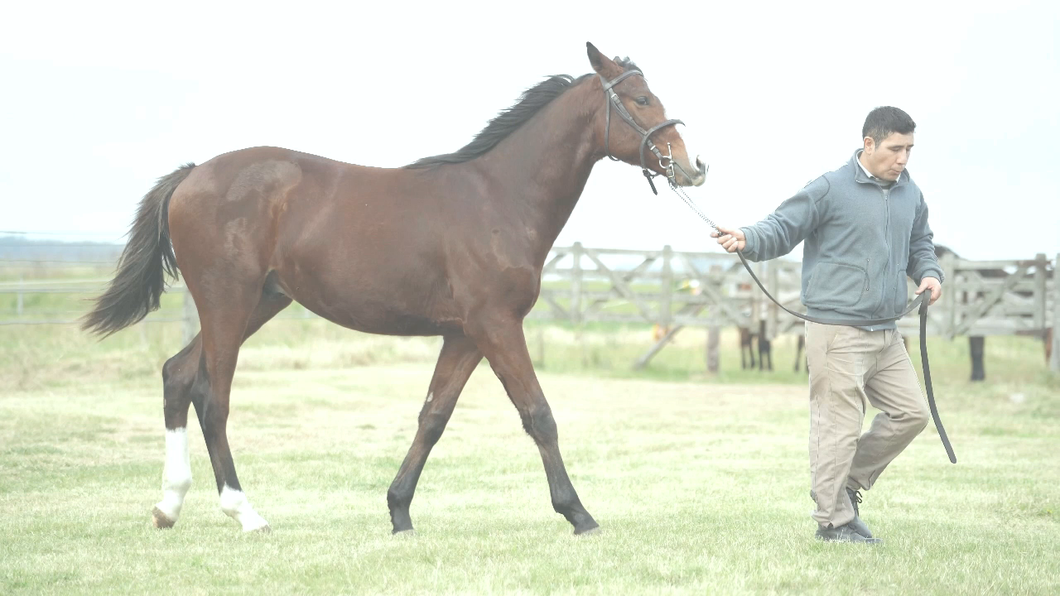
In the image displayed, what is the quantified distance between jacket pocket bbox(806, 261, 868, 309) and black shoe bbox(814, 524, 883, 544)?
1140 mm

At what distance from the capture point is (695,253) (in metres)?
19.5

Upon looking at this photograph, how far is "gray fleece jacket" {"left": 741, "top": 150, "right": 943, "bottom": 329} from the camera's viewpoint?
5.18 meters

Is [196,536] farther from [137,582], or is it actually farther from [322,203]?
[322,203]

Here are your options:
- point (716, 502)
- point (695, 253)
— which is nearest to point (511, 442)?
point (716, 502)

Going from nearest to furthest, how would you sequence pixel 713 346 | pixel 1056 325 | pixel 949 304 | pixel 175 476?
pixel 175 476, pixel 1056 325, pixel 949 304, pixel 713 346

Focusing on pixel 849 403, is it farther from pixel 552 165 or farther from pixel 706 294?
pixel 706 294

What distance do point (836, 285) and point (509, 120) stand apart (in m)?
2.03

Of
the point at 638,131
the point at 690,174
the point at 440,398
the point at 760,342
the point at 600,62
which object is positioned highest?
the point at 600,62

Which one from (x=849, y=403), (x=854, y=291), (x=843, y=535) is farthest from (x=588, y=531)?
(x=854, y=291)

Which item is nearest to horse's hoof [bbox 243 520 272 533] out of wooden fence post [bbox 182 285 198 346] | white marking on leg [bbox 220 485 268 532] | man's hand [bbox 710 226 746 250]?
white marking on leg [bbox 220 485 268 532]

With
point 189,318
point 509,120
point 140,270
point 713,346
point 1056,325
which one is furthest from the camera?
point 713,346

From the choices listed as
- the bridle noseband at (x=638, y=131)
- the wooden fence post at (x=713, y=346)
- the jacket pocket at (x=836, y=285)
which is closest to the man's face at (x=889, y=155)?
the jacket pocket at (x=836, y=285)

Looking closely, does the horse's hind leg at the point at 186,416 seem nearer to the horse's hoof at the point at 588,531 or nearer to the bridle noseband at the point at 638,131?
the horse's hoof at the point at 588,531

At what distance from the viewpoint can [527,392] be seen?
214 inches
